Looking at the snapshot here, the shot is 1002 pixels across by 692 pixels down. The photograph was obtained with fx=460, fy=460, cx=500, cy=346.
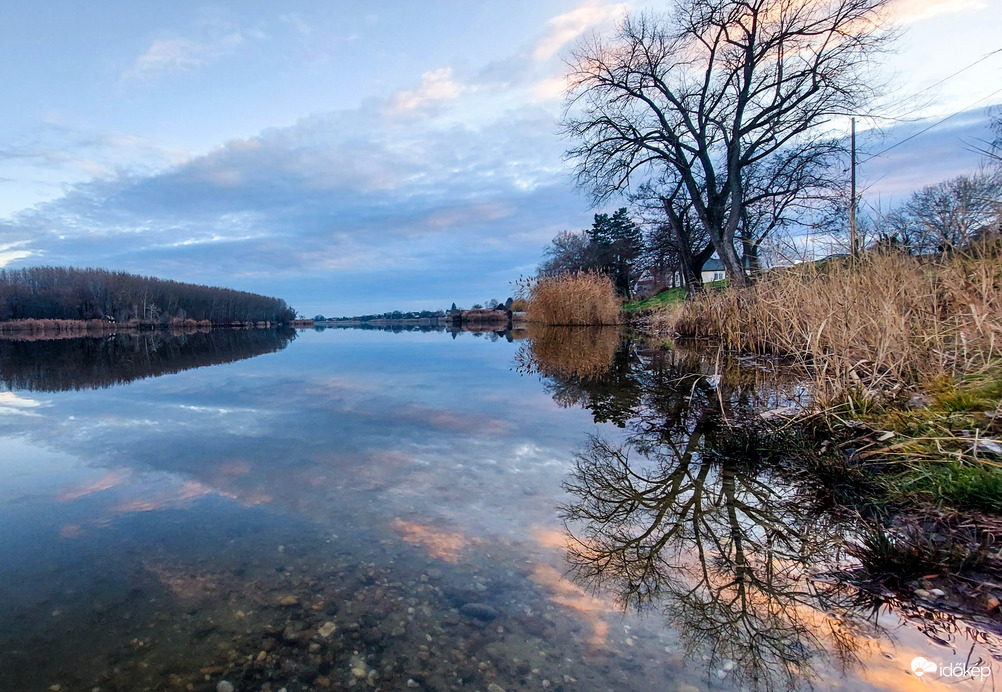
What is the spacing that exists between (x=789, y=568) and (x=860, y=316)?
2.95 metres

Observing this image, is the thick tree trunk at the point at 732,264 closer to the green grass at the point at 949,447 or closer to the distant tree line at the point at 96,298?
the green grass at the point at 949,447

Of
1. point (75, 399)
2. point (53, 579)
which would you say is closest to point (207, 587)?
point (53, 579)

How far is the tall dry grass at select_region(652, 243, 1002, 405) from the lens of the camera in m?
3.31

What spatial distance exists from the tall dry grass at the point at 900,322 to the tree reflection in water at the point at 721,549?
87 centimetres

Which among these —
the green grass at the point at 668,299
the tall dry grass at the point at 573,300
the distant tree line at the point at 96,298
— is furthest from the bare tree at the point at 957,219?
the distant tree line at the point at 96,298

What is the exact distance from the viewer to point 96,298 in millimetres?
66312

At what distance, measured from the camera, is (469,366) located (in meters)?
10.1

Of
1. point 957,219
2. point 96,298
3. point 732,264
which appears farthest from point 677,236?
point 96,298

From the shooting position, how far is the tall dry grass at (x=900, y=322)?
3.31 meters

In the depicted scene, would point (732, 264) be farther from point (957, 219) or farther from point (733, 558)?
point (733, 558)

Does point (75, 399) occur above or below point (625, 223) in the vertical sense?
below

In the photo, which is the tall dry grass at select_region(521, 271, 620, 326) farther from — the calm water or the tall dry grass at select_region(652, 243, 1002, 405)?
the calm water

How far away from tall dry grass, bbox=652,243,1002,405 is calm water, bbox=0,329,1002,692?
0.93 metres

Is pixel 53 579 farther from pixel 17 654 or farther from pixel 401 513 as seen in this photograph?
pixel 401 513
